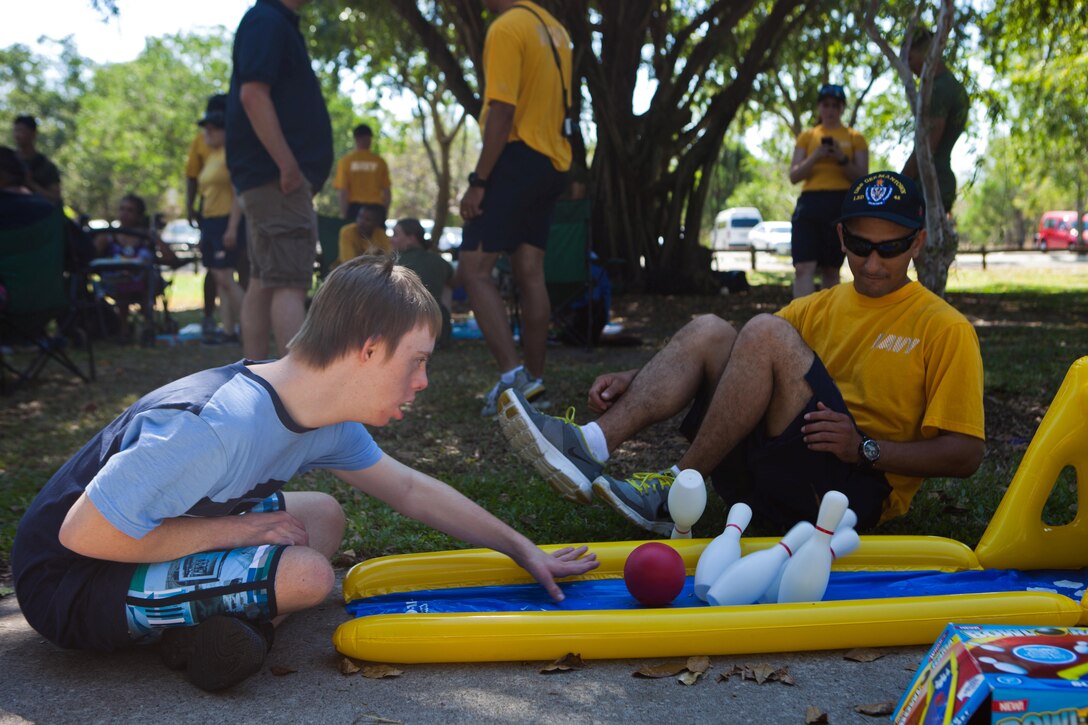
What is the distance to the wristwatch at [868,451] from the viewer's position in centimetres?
312

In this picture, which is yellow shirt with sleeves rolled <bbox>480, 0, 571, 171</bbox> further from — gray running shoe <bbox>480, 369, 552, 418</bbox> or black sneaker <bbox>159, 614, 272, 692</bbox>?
black sneaker <bbox>159, 614, 272, 692</bbox>

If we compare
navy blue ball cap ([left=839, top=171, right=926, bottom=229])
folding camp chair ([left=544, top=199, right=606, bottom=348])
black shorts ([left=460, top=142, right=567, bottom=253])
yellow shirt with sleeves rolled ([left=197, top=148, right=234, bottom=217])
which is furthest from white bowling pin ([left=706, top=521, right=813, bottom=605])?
yellow shirt with sleeves rolled ([left=197, top=148, right=234, bottom=217])

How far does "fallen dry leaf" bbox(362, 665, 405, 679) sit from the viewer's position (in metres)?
2.51

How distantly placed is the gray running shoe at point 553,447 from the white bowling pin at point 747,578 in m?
0.70

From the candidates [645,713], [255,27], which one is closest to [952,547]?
[645,713]

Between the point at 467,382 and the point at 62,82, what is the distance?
43.6 meters

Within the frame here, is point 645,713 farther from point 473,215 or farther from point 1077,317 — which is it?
point 1077,317

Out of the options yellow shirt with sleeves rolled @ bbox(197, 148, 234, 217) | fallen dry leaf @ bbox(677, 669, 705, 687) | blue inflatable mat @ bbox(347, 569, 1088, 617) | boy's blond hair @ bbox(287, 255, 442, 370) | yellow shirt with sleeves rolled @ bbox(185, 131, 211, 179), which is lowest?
fallen dry leaf @ bbox(677, 669, 705, 687)

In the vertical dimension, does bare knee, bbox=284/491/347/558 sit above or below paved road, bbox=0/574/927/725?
above

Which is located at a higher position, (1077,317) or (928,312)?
(928,312)

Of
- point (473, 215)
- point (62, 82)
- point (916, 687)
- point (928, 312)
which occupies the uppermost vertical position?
point (62, 82)

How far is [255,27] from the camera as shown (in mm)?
5016

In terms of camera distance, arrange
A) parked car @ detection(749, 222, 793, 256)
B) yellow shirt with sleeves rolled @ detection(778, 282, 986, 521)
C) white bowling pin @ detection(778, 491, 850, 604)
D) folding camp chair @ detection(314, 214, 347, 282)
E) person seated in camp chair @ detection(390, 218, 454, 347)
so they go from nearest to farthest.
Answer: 1. white bowling pin @ detection(778, 491, 850, 604)
2. yellow shirt with sleeves rolled @ detection(778, 282, 986, 521)
3. person seated in camp chair @ detection(390, 218, 454, 347)
4. folding camp chair @ detection(314, 214, 347, 282)
5. parked car @ detection(749, 222, 793, 256)

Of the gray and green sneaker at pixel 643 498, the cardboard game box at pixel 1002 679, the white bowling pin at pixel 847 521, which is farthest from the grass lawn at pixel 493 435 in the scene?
the cardboard game box at pixel 1002 679
